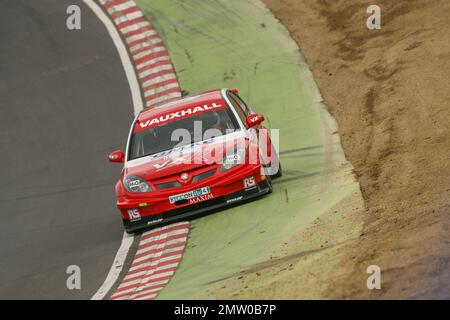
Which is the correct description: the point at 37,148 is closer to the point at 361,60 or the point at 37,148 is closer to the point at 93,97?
the point at 93,97

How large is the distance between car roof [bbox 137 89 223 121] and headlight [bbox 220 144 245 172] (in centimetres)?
136

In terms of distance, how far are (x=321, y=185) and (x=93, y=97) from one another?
8.42 m

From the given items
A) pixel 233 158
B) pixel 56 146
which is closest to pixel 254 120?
pixel 233 158

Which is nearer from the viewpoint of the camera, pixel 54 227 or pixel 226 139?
pixel 226 139

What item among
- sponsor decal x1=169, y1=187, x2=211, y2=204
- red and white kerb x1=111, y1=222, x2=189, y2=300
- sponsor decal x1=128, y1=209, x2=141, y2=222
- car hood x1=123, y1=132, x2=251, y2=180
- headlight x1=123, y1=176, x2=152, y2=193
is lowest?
red and white kerb x1=111, y1=222, x2=189, y2=300

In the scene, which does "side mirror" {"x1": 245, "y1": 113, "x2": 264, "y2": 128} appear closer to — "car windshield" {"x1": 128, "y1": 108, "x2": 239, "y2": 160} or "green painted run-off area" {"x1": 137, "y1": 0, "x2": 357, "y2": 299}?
"car windshield" {"x1": 128, "y1": 108, "x2": 239, "y2": 160}

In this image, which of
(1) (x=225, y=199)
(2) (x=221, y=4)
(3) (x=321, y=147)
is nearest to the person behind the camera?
(1) (x=225, y=199)

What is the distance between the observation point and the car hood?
1448 cm

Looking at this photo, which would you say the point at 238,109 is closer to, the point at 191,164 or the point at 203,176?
the point at 191,164

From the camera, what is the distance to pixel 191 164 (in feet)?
47.4

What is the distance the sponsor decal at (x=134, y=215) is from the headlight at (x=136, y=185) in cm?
27

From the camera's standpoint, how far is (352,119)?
18.0 m

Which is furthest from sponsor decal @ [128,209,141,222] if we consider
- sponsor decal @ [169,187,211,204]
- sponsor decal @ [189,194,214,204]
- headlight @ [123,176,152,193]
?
sponsor decal @ [189,194,214,204]
